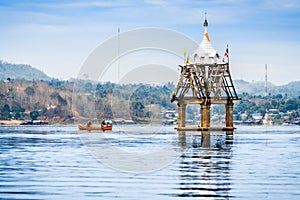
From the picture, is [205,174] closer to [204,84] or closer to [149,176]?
[149,176]

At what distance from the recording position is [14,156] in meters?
50.2

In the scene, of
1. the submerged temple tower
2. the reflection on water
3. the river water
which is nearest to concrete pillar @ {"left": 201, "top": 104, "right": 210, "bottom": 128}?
the submerged temple tower

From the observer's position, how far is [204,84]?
115 m

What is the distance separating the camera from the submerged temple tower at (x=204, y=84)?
11288cm

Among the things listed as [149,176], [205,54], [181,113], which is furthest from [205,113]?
[149,176]

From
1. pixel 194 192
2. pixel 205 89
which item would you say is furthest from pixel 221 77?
pixel 194 192

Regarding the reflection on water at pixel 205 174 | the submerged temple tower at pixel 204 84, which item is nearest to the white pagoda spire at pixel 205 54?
the submerged temple tower at pixel 204 84

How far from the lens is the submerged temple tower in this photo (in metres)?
113

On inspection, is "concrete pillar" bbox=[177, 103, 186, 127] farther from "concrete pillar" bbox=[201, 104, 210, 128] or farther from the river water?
A: the river water

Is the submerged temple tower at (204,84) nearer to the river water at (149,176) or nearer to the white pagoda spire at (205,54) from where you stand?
the white pagoda spire at (205,54)

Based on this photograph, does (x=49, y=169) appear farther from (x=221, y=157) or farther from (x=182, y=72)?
(x=182, y=72)

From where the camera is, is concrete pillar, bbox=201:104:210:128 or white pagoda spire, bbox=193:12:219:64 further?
white pagoda spire, bbox=193:12:219:64

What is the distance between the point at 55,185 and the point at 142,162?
1300 centimetres

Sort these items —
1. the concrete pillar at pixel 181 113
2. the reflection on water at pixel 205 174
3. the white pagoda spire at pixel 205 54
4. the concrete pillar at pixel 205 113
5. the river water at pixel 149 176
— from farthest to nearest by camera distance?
the white pagoda spire at pixel 205 54 → the concrete pillar at pixel 181 113 → the concrete pillar at pixel 205 113 → the reflection on water at pixel 205 174 → the river water at pixel 149 176
